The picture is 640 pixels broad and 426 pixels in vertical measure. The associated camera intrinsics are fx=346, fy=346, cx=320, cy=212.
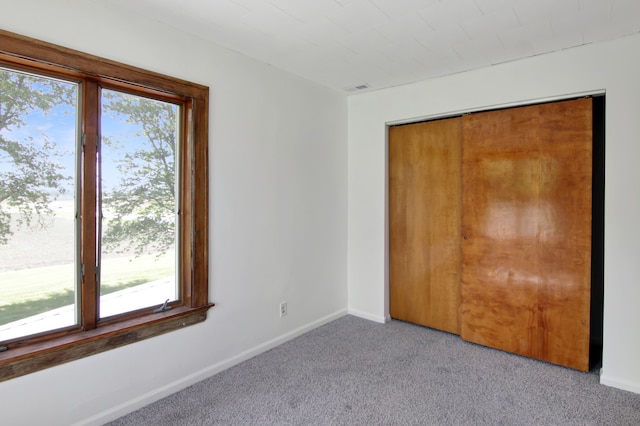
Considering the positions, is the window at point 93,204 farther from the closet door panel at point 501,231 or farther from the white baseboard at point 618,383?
the white baseboard at point 618,383

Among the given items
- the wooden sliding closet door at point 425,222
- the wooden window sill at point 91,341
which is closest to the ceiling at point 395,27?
the wooden sliding closet door at point 425,222

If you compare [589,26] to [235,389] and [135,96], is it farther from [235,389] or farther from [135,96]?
[235,389]

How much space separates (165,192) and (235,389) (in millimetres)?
1416

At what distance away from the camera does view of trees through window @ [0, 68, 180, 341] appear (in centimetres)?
177

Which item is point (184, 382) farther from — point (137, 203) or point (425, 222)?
point (425, 222)

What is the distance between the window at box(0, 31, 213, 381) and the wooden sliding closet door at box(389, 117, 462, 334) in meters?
1.98

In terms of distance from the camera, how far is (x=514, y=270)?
112 inches

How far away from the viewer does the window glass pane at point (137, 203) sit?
82.4 inches

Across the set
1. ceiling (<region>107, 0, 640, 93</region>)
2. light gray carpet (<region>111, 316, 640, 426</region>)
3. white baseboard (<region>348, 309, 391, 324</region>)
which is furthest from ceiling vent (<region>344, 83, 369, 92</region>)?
light gray carpet (<region>111, 316, 640, 426</region>)

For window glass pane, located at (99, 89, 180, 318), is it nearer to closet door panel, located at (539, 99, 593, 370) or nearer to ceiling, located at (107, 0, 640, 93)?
ceiling, located at (107, 0, 640, 93)

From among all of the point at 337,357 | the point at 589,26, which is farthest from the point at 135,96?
the point at 589,26

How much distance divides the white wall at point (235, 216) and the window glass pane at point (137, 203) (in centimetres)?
27

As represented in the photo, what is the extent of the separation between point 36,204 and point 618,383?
3769mm

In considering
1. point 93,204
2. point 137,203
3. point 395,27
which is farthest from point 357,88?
point 93,204
